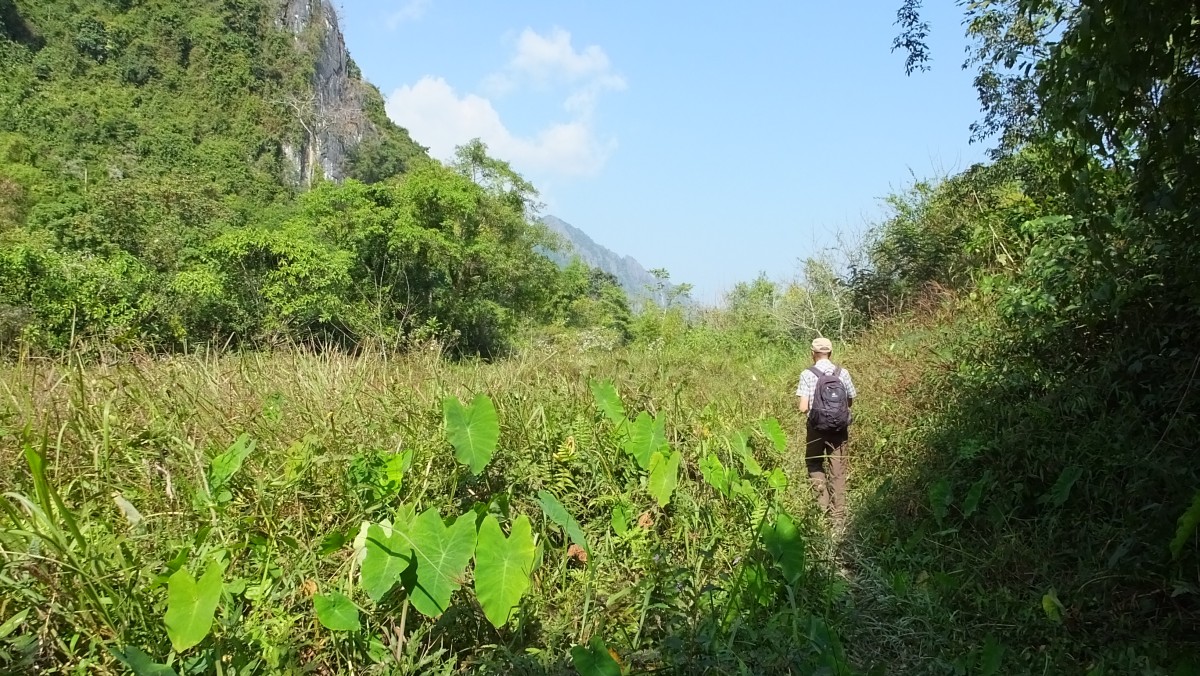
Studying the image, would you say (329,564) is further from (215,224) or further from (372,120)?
(372,120)

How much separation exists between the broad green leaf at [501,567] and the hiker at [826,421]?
2.39 m

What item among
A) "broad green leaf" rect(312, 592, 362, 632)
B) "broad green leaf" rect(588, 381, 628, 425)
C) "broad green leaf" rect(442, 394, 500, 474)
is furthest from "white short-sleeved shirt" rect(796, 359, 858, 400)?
"broad green leaf" rect(312, 592, 362, 632)

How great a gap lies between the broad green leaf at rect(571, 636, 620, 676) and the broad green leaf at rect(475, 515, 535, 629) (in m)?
0.29

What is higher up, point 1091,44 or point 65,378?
point 1091,44

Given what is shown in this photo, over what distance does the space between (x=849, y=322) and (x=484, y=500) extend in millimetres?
8755

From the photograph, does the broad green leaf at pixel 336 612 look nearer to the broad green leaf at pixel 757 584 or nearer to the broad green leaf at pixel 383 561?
the broad green leaf at pixel 383 561

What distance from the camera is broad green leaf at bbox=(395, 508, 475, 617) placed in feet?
6.87

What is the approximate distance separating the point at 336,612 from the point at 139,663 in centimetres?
51

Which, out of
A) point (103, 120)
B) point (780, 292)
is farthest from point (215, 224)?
point (103, 120)

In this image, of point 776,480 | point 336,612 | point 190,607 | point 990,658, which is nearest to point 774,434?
point 776,480

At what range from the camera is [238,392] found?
323 cm

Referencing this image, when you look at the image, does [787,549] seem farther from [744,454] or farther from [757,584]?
[744,454]

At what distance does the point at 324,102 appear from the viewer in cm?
6144

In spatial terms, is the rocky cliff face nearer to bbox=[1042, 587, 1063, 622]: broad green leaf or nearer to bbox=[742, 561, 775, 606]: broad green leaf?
bbox=[742, 561, 775, 606]: broad green leaf
